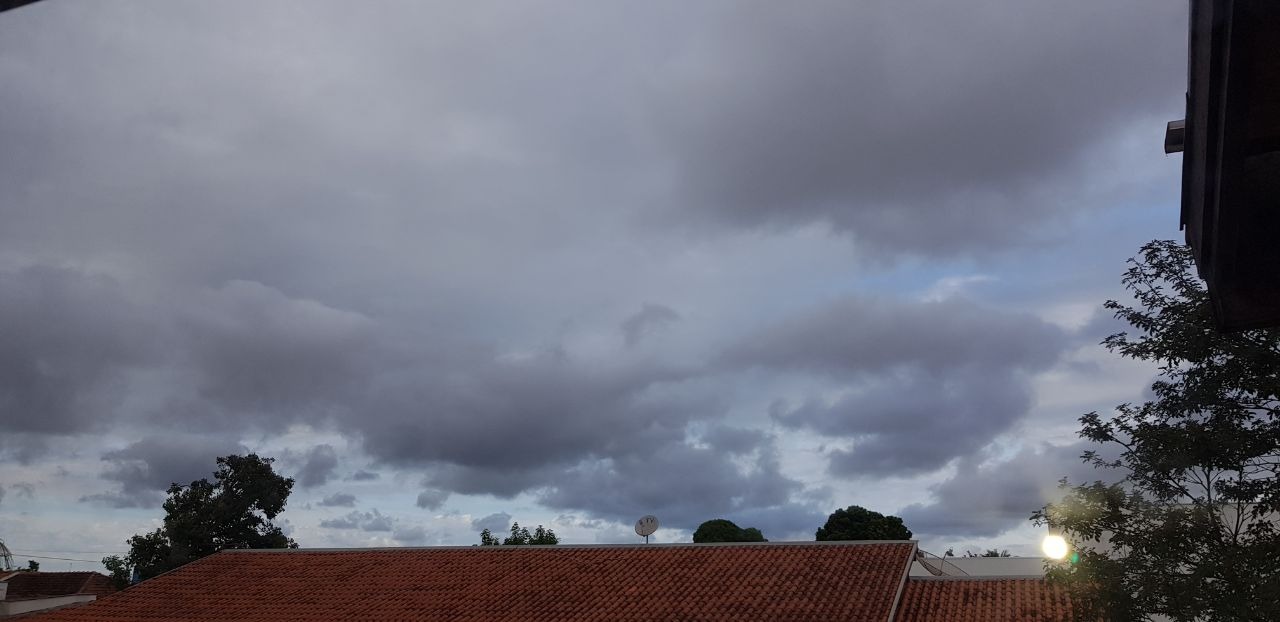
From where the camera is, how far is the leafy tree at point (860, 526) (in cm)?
5316

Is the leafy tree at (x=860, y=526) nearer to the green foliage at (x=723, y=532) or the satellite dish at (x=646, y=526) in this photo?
the green foliage at (x=723, y=532)

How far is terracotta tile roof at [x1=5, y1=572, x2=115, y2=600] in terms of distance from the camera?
53562 mm

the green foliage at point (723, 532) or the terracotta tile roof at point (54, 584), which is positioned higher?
the green foliage at point (723, 532)

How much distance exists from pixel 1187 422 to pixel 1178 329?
62.4 inches

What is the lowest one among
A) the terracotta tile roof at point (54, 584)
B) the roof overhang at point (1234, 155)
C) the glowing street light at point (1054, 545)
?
the terracotta tile roof at point (54, 584)

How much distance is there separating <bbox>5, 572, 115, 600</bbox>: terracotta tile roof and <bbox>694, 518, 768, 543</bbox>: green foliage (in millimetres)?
37509

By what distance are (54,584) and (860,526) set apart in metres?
49.9

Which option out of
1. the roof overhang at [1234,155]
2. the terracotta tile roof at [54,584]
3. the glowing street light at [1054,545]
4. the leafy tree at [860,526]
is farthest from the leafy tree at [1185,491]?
the terracotta tile roof at [54,584]

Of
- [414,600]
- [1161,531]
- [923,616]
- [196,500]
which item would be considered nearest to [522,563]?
[414,600]

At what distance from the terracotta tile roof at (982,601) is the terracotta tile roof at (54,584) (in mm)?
49650

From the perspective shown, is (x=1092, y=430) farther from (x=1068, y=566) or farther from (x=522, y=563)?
(x=522, y=563)

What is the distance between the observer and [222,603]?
27828mm

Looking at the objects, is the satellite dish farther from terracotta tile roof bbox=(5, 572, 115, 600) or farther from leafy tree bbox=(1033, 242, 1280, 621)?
terracotta tile roof bbox=(5, 572, 115, 600)

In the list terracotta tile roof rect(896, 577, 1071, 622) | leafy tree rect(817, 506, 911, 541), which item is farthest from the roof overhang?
leafy tree rect(817, 506, 911, 541)
